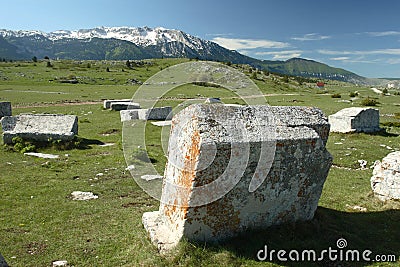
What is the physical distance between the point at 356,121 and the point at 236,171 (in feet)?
63.2

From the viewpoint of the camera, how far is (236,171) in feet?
22.5

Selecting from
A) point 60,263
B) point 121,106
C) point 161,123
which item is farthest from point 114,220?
point 121,106

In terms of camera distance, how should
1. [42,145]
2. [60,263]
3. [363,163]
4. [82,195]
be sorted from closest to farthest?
[60,263] → [82,195] → [363,163] → [42,145]

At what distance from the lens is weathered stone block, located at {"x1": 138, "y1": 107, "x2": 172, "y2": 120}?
27.1m

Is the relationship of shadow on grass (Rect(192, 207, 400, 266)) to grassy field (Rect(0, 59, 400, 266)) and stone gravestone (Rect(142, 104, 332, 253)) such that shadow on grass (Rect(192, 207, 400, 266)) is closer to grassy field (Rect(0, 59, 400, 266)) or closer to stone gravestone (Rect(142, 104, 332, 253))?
grassy field (Rect(0, 59, 400, 266))

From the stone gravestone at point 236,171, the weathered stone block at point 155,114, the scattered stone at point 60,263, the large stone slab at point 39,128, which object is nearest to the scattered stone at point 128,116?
the weathered stone block at point 155,114

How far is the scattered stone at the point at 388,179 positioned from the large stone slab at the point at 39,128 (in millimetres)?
14612

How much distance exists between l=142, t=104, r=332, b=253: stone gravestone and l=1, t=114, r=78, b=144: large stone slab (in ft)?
38.2

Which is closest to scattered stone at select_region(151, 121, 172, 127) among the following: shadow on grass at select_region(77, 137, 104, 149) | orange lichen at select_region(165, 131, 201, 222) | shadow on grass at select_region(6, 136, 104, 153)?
shadow on grass at select_region(77, 137, 104, 149)

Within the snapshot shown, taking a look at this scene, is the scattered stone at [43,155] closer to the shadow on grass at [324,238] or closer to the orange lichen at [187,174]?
the orange lichen at [187,174]

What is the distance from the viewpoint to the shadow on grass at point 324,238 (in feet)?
22.5

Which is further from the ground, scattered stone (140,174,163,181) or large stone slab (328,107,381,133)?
large stone slab (328,107,381,133)

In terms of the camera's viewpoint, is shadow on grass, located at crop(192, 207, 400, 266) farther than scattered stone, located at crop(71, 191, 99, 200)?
No

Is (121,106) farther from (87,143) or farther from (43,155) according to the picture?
(43,155)
